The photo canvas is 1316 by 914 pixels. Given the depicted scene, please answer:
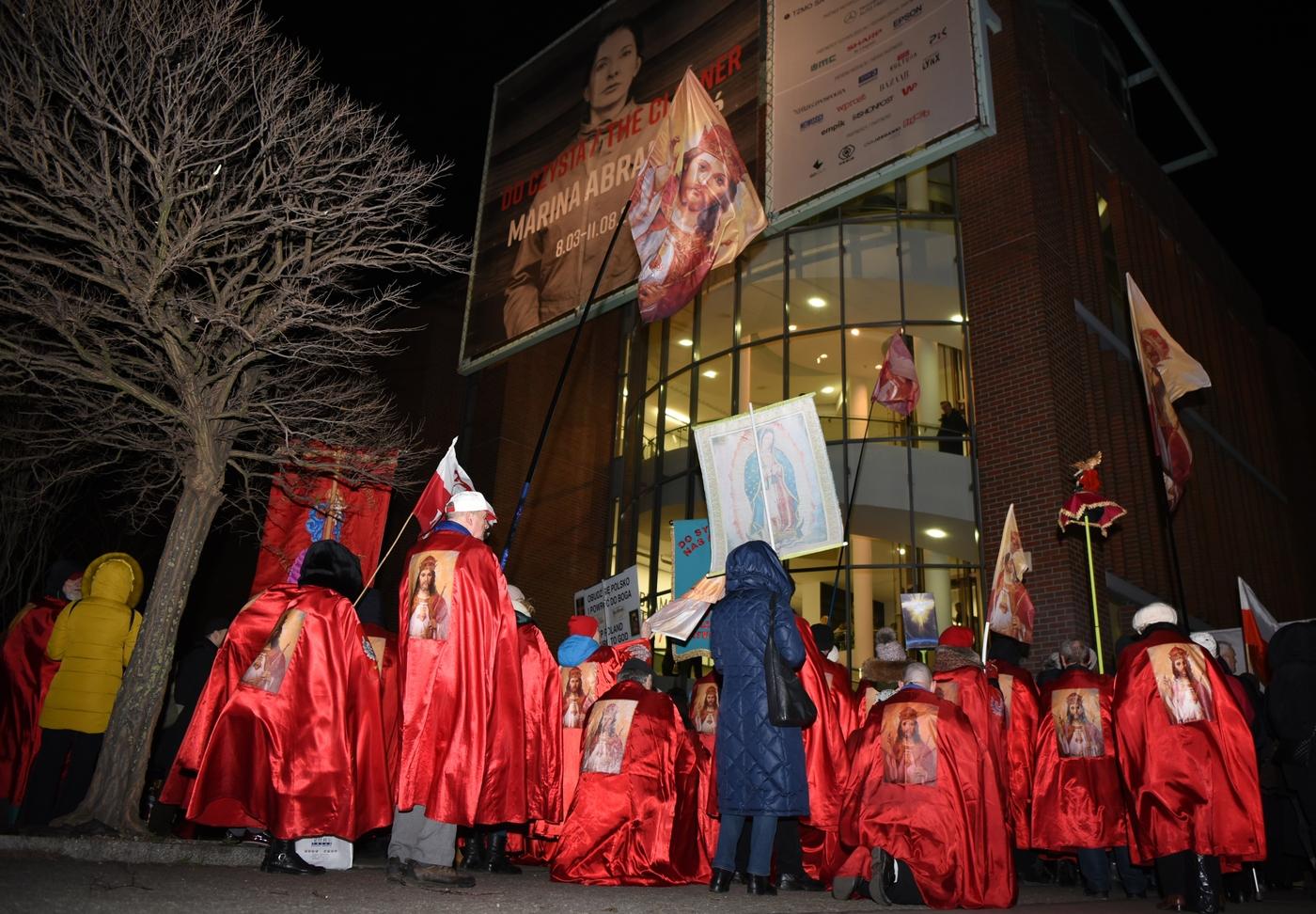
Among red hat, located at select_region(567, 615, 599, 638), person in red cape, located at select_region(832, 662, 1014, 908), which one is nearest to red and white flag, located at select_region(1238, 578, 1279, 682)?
person in red cape, located at select_region(832, 662, 1014, 908)

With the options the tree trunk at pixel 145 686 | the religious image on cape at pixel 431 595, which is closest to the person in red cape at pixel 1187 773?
the religious image on cape at pixel 431 595

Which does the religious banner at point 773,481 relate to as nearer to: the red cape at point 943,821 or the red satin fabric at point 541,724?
the red satin fabric at point 541,724

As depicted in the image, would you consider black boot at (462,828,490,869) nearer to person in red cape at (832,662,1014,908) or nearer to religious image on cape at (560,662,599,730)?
religious image on cape at (560,662,599,730)

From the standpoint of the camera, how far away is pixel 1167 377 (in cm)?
1066

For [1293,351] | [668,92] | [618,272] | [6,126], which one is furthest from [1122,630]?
[1293,351]

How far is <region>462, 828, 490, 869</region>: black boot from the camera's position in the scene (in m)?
6.81

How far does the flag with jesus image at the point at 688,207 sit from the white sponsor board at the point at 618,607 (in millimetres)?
3135

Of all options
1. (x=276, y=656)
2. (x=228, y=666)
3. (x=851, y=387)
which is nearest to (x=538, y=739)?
(x=276, y=656)

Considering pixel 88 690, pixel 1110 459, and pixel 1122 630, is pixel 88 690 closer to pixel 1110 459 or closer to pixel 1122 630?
pixel 1122 630

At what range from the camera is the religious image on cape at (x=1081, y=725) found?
22.8 feet

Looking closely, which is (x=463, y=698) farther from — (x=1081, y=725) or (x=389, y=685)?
(x=1081, y=725)

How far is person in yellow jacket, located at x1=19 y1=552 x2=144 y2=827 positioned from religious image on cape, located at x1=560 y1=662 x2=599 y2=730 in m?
3.23

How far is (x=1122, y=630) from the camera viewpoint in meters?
14.4

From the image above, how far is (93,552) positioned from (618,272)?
18541mm
